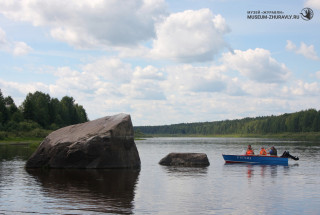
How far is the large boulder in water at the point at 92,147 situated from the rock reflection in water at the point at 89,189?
127 centimetres

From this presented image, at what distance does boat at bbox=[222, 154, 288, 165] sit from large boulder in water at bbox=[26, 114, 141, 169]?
47.6 ft

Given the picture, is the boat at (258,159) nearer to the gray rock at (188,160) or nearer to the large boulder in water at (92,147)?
the gray rock at (188,160)

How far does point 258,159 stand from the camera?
46.0m

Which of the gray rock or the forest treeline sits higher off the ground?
the forest treeline

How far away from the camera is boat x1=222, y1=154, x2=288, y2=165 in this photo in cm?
4544

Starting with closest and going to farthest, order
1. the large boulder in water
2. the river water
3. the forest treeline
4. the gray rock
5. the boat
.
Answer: the river water → the large boulder in water → the gray rock → the boat → the forest treeline

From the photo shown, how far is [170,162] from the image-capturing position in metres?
42.4

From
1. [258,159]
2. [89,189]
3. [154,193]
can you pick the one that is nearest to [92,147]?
[89,189]

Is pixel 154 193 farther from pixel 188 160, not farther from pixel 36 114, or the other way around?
pixel 36 114

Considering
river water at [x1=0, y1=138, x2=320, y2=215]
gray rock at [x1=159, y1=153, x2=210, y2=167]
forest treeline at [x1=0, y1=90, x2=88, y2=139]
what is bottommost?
river water at [x1=0, y1=138, x2=320, y2=215]

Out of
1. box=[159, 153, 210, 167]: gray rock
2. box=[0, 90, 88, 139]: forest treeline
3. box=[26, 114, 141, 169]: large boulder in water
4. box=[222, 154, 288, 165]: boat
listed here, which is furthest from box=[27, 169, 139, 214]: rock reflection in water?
box=[0, 90, 88, 139]: forest treeline

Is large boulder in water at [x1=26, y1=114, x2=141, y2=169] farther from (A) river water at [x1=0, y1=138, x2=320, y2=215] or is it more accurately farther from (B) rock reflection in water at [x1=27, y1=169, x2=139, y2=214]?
(A) river water at [x1=0, y1=138, x2=320, y2=215]

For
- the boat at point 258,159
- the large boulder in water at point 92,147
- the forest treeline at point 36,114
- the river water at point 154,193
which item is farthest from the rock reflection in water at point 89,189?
the forest treeline at point 36,114

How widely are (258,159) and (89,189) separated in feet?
87.0
